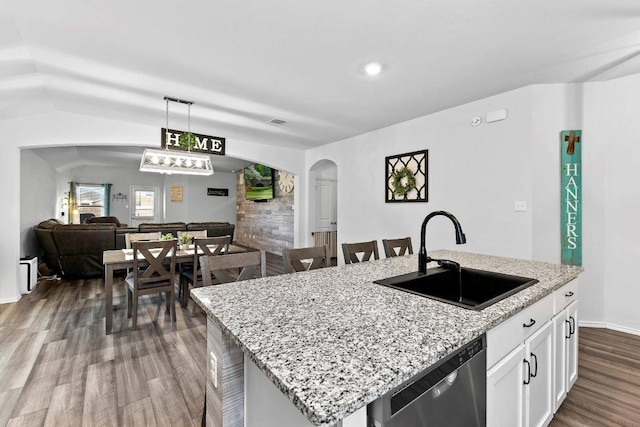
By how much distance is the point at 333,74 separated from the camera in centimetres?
276

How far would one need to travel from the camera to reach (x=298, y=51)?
2.37 m

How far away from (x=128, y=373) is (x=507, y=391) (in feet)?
7.92

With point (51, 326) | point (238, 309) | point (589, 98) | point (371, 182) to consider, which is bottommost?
point (51, 326)

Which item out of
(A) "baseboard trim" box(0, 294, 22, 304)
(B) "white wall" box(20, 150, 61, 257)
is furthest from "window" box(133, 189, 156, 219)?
(A) "baseboard trim" box(0, 294, 22, 304)

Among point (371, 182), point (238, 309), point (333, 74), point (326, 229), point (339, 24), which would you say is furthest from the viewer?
point (326, 229)

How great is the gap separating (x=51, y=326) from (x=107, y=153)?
18.0 ft

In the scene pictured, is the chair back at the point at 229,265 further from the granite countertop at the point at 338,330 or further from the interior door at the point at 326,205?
the interior door at the point at 326,205

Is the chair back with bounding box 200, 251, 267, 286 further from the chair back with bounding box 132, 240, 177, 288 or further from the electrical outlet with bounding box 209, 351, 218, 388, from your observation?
the chair back with bounding box 132, 240, 177, 288

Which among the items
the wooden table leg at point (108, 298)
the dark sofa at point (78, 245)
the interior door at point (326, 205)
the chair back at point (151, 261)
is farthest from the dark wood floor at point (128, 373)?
A: the interior door at point (326, 205)

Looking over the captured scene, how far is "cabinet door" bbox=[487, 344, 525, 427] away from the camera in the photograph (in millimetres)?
1079

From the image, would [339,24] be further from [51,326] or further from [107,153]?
[107,153]

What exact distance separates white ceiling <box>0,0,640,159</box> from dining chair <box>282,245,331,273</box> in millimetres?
1572

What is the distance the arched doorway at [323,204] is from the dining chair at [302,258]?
3907mm

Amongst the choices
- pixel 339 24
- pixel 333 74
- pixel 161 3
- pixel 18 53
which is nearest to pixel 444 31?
pixel 339 24
